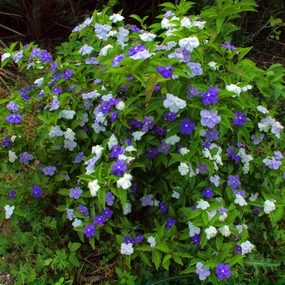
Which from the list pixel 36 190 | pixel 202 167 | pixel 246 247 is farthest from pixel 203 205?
pixel 36 190

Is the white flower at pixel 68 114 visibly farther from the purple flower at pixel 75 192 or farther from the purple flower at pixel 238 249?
the purple flower at pixel 238 249

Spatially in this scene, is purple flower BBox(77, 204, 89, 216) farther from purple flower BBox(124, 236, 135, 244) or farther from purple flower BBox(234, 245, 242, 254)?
purple flower BBox(234, 245, 242, 254)

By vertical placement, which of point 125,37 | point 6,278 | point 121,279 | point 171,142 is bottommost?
point 6,278

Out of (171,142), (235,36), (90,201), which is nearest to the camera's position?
(171,142)

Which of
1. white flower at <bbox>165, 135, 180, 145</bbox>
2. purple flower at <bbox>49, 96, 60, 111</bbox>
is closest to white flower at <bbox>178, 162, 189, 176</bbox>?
white flower at <bbox>165, 135, 180, 145</bbox>

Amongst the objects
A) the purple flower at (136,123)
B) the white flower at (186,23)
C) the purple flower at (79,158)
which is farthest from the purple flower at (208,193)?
the white flower at (186,23)

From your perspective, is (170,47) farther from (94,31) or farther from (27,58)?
(27,58)

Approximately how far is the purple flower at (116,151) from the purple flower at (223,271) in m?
0.68

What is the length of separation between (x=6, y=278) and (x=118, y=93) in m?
1.29

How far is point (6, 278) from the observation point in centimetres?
259

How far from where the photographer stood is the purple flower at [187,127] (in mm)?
1948

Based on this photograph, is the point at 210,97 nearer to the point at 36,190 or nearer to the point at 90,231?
the point at 90,231

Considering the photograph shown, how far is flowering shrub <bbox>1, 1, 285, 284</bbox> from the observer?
6.46ft

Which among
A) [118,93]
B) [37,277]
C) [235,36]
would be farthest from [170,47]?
[235,36]
